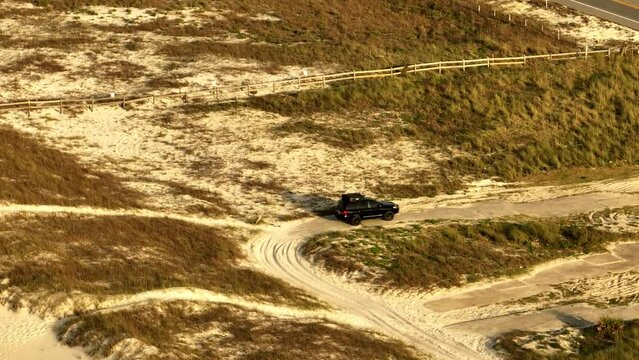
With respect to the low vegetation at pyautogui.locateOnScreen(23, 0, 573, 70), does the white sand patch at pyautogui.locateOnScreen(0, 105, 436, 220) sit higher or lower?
lower

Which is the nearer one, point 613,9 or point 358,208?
point 358,208

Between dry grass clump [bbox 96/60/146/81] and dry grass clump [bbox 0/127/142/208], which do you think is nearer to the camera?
dry grass clump [bbox 0/127/142/208]

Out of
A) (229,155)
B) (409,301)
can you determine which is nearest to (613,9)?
(229,155)

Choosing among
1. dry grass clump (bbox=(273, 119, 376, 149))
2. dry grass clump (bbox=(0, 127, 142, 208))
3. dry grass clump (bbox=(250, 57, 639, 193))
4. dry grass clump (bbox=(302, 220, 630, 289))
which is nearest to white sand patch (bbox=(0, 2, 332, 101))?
dry grass clump (bbox=(250, 57, 639, 193))

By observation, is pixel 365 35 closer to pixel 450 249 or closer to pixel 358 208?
pixel 358 208

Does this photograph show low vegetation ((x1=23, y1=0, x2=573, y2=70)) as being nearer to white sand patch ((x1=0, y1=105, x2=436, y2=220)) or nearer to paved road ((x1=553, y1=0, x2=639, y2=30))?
paved road ((x1=553, y1=0, x2=639, y2=30))

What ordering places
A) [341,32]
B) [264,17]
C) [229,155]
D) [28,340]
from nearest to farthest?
[28,340], [229,155], [341,32], [264,17]

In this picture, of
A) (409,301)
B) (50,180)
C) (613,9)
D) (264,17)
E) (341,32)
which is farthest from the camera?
(613,9)

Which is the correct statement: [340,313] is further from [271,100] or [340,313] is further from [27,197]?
[271,100]
